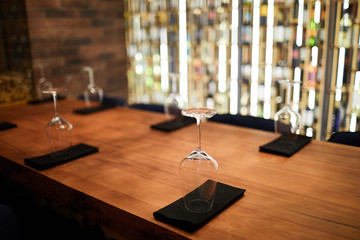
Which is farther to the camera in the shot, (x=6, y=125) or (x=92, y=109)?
(x=92, y=109)

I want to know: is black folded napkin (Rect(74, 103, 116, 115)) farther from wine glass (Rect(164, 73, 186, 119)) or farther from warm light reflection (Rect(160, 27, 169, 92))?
warm light reflection (Rect(160, 27, 169, 92))

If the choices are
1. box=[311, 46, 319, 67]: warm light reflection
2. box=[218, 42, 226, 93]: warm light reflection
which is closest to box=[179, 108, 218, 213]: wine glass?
box=[311, 46, 319, 67]: warm light reflection

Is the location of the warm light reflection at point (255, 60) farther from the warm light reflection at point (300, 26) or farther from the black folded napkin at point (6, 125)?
the black folded napkin at point (6, 125)

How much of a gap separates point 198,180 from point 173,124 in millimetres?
1157

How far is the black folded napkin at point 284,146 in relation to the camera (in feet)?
5.65

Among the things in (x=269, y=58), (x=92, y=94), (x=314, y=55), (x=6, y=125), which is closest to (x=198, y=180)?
(x=6, y=125)

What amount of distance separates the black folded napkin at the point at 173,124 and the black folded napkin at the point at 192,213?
97 centimetres

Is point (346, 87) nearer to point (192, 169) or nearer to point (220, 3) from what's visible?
point (220, 3)

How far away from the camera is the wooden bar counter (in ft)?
3.61

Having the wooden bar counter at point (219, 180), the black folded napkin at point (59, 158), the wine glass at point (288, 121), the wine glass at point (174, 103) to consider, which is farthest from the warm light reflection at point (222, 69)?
the black folded napkin at point (59, 158)

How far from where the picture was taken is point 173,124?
91.4 inches

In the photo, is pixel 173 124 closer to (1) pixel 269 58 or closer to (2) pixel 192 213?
(2) pixel 192 213

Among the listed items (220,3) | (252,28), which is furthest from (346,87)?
(220,3)

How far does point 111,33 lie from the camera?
193 inches
